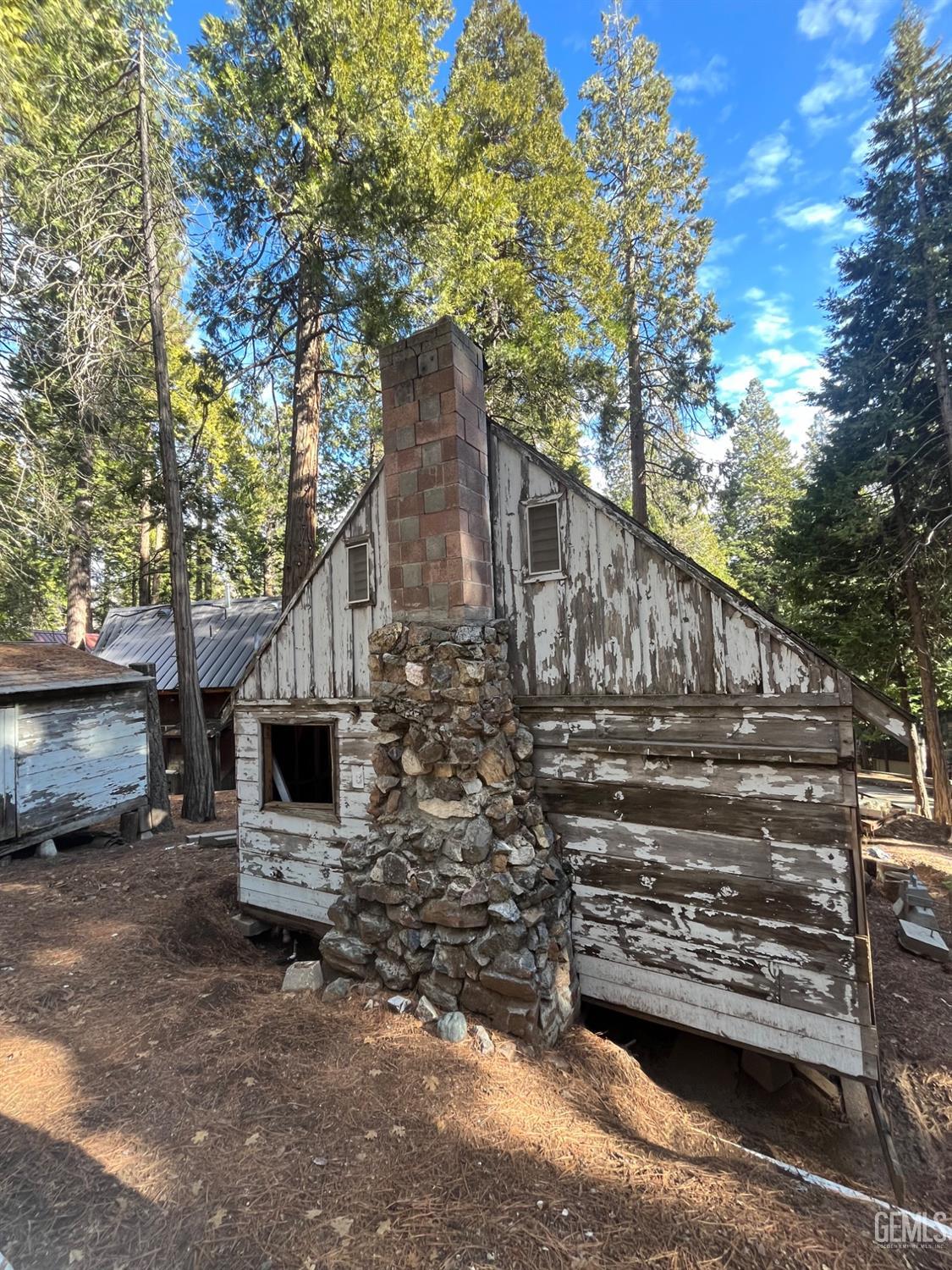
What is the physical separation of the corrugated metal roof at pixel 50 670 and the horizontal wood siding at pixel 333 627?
4.67 meters

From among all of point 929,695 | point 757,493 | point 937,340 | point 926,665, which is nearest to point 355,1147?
point 926,665

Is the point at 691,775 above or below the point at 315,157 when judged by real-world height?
below

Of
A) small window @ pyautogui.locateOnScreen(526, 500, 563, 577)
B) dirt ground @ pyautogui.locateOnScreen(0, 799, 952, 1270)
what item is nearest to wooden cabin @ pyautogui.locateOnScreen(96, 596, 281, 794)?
small window @ pyautogui.locateOnScreen(526, 500, 563, 577)

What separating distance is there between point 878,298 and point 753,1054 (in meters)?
14.1

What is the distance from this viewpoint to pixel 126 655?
16953mm

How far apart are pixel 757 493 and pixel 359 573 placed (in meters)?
31.3

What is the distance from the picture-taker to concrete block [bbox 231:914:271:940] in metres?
6.38

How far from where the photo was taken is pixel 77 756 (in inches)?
364

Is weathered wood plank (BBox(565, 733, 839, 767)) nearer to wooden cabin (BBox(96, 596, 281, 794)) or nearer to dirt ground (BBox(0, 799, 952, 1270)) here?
dirt ground (BBox(0, 799, 952, 1270))

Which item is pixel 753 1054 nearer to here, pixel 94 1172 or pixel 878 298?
pixel 94 1172

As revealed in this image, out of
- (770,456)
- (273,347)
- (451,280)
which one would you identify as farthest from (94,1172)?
(770,456)

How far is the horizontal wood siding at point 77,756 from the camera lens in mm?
8516

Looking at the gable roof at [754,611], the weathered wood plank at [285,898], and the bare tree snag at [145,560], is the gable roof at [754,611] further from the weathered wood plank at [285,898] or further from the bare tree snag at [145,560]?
the bare tree snag at [145,560]

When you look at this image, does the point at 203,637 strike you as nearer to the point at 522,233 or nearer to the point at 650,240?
the point at 522,233
